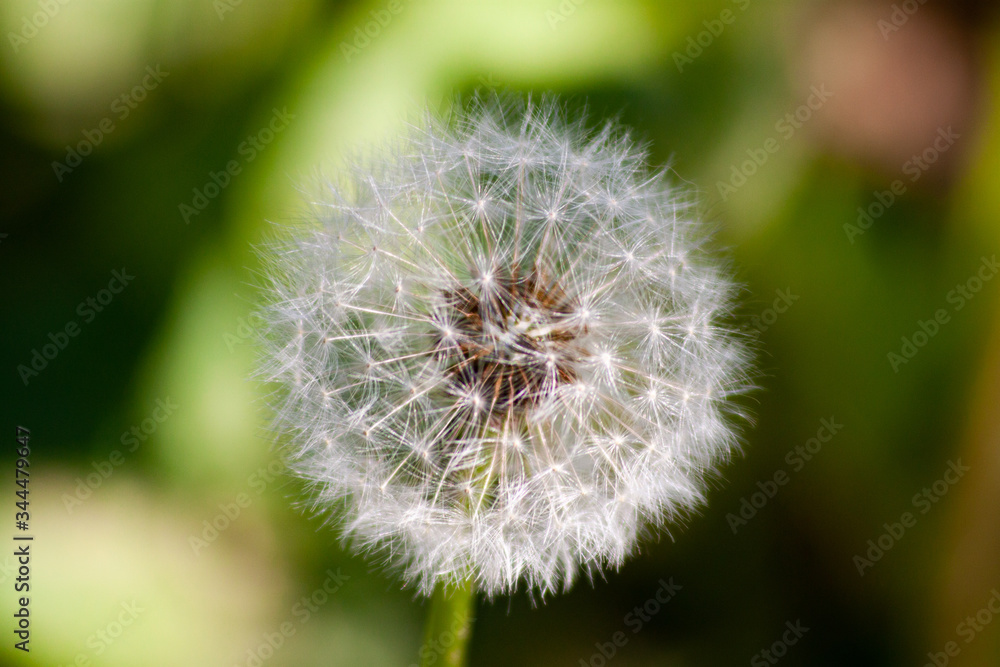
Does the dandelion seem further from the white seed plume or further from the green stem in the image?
the green stem

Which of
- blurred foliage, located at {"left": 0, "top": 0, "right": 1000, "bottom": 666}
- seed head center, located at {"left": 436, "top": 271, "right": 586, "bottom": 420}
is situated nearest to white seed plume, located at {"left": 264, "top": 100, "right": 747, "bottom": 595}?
seed head center, located at {"left": 436, "top": 271, "right": 586, "bottom": 420}

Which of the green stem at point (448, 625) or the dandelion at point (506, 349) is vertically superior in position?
the dandelion at point (506, 349)

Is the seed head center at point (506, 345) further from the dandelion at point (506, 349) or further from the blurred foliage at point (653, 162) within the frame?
the blurred foliage at point (653, 162)

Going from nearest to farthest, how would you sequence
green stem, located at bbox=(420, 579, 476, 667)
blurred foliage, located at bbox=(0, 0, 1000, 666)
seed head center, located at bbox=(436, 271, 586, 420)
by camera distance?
seed head center, located at bbox=(436, 271, 586, 420), green stem, located at bbox=(420, 579, 476, 667), blurred foliage, located at bbox=(0, 0, 1000, 666)

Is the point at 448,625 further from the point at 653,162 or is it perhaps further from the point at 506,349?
the point at 653,162

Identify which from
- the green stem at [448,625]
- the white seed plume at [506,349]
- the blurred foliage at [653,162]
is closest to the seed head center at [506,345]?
the white seed plume at [506,349]

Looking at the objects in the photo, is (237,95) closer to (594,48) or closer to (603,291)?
(594,48)

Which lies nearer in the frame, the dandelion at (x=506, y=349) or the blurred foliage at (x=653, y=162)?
the dandelion at (x=506, y=349)
